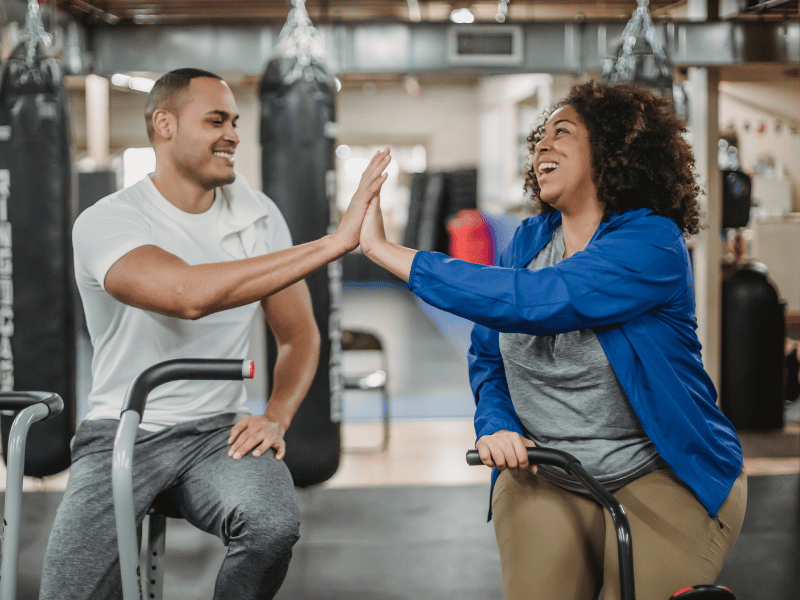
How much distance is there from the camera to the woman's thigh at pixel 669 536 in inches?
56.6

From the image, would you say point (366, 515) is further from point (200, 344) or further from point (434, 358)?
point (434, 358)

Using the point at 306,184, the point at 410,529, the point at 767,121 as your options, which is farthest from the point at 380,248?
the point at 767,121

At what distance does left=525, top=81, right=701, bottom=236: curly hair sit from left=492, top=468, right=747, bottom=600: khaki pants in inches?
22.4

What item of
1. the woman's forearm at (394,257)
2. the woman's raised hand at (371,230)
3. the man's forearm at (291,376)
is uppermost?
the woman's raised hand at (371,230)

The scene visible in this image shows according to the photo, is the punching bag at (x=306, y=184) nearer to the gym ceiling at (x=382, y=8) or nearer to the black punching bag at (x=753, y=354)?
the gym ceiling at (x=382, y=8)

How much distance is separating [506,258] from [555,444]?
463mm

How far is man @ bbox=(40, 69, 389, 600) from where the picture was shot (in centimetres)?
155

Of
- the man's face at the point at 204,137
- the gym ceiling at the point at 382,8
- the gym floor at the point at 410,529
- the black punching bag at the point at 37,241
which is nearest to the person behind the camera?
the man's face at the point at 204,137

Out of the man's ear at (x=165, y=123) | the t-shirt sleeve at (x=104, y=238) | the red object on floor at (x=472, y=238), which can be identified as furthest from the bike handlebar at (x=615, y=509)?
the red object on floor at (x=472, y=238)

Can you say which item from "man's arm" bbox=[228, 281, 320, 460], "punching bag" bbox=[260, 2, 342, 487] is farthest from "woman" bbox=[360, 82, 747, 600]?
"punching bag" bbox=[260, 2, 342, 487]

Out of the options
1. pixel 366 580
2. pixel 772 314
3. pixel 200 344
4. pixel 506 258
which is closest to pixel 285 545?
pixel 200 344

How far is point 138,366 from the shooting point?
1.75 m

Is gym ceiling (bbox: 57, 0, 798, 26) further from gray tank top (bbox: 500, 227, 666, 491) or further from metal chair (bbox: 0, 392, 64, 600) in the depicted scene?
metal chair (bbox: 0, 392, 64, 600)

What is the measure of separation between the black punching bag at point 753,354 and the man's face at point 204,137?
3408 mm
